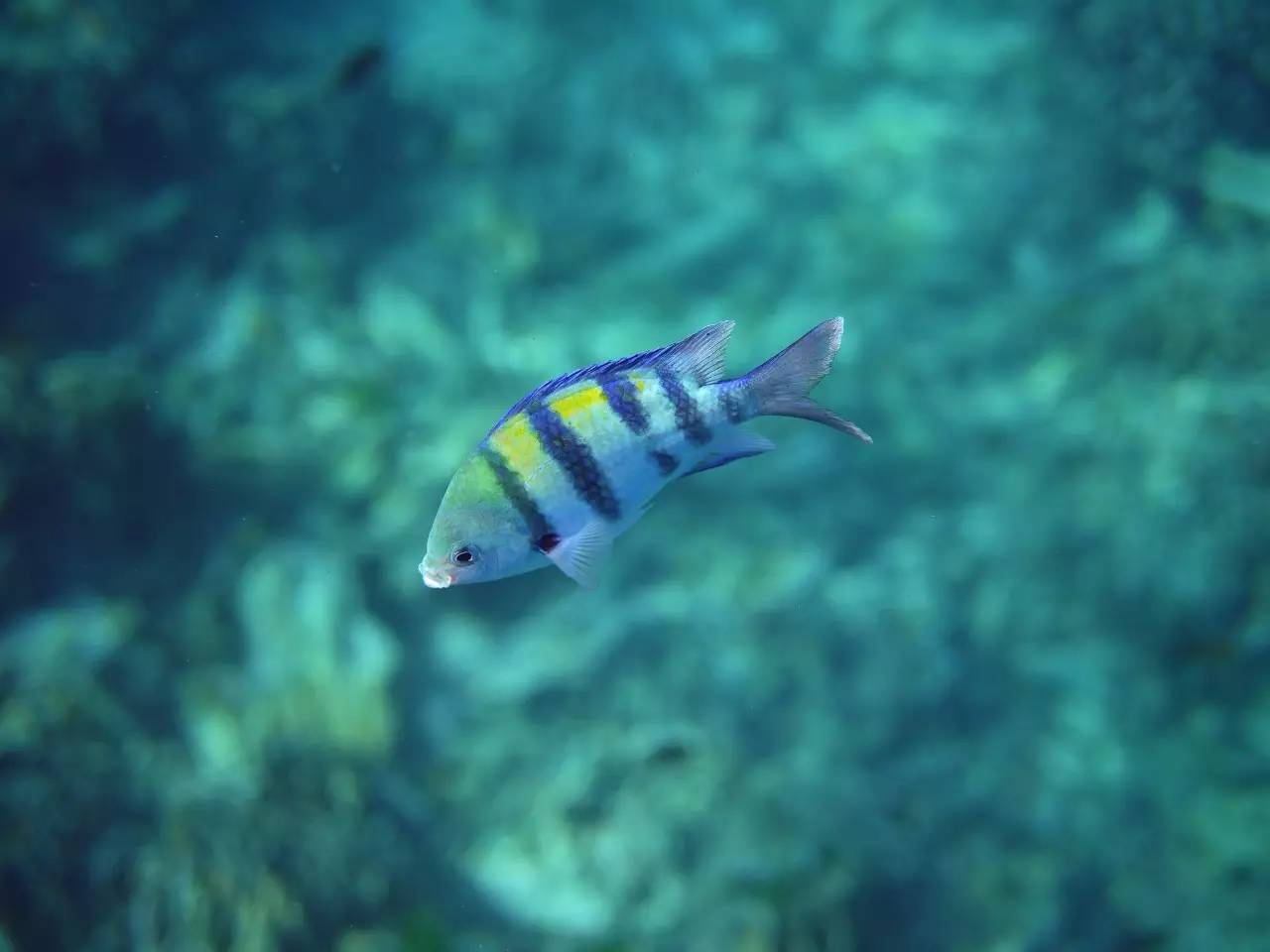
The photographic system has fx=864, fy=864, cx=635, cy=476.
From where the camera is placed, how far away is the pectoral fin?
5.99 feet

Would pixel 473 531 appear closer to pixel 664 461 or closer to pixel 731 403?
pixel 664 461

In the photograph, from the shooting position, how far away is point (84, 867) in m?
3.04

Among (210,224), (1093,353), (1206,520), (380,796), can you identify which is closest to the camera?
(380,796)

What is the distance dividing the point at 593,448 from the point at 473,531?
308 mm

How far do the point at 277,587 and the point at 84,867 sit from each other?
119 centimetres

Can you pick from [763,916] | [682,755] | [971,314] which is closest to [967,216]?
[971,314]

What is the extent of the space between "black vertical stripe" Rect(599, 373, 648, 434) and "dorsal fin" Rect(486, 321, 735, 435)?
26mm

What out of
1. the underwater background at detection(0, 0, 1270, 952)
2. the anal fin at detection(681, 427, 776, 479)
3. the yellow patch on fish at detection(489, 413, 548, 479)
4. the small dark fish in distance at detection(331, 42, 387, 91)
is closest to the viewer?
the yellow patch on fish at detection(489, 413, 548, 479)

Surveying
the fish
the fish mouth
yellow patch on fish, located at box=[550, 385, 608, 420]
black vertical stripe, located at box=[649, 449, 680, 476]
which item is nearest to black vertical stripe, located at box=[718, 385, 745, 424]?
the fish

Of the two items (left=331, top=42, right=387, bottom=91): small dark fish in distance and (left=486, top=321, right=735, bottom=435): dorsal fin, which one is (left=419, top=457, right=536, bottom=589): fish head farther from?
(left=331, top=42, right=387, bottom=91): small dark fish in distance

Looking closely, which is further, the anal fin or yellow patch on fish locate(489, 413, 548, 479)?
the anal fin

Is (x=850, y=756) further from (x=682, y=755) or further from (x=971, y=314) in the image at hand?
(x=971, y=314)

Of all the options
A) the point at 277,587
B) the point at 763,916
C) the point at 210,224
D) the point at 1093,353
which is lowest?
the point at 763,916

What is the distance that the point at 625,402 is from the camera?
6.13ft
